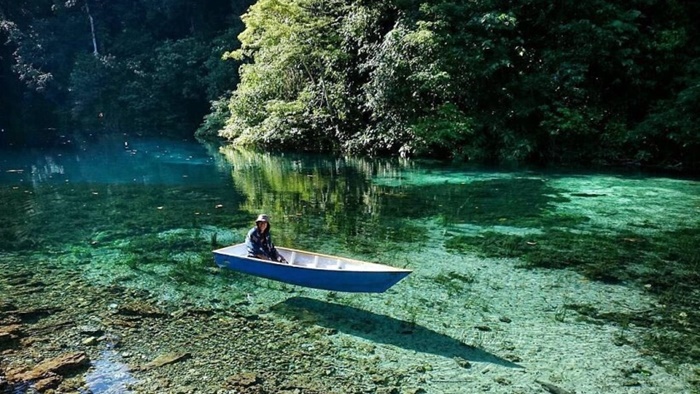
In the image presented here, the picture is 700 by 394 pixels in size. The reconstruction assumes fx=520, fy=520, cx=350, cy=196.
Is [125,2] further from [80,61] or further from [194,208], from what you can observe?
[194,208]

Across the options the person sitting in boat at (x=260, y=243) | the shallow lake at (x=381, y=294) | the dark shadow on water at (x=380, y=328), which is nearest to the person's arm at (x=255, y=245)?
the person sitting in boat at (x=260, y=243)

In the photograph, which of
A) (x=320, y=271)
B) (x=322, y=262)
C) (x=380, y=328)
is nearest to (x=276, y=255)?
(x=322, y=262)

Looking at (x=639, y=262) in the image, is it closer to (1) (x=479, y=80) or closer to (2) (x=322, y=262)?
(2) (x=322, y=262)

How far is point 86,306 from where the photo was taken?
7504 millimetres

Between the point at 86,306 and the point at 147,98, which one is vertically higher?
the point at 147,98

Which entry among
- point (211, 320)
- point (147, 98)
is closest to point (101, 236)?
point (211, 320)

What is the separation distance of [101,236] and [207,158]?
14180mm

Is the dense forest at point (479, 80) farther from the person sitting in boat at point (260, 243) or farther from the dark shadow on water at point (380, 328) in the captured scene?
the dark shadow on water at point (380, 328)

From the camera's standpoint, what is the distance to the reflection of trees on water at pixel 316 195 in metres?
11.5

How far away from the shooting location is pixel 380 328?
6734mm

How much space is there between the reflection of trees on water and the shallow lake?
0.10 metres

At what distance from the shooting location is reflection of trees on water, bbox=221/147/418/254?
11492mm

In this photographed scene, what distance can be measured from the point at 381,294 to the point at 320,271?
1311 mm

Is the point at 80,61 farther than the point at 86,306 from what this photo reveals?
Yes
